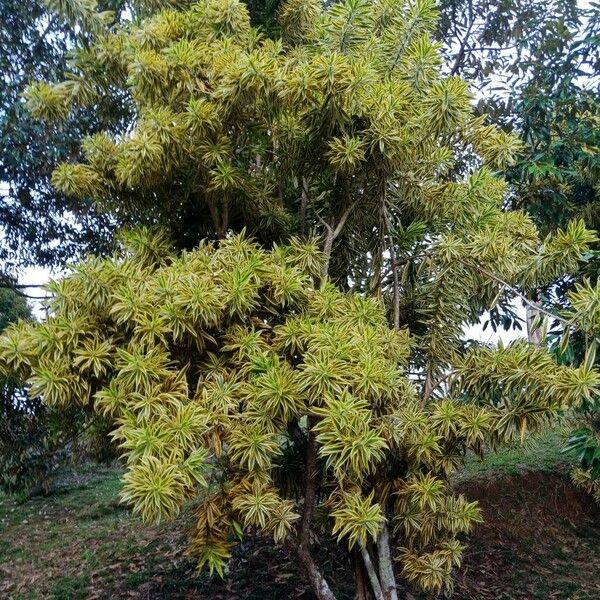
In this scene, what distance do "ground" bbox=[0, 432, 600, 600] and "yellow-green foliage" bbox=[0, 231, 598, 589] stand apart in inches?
34.0

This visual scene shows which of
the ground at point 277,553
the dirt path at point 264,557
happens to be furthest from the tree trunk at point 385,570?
the dirt path at point 264,557

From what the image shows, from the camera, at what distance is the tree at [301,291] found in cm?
269

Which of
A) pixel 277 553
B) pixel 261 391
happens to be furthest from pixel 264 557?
pixel 261 391

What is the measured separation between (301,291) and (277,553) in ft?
10.0

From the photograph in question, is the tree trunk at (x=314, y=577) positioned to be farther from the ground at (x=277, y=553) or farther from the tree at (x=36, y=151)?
the tree at (x=36, y=151)

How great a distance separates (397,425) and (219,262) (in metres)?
1.17

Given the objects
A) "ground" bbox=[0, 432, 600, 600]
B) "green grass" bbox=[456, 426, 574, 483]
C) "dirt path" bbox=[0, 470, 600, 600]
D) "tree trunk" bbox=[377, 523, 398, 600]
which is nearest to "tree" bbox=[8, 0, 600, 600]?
"tree trunk" bbox=[377, 523, 398, 600]

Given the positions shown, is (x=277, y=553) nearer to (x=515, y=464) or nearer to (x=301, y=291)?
(x=301, y=291)

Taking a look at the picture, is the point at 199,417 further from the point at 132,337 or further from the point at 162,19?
the point at 162,19

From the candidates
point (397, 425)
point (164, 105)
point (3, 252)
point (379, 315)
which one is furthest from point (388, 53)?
point (3, 252)

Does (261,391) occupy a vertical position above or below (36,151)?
below

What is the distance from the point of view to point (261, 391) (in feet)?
8.82

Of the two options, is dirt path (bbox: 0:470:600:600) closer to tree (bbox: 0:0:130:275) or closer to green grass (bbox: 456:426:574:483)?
green grass (bbox: 456:426:574:483)

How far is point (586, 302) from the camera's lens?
279cm
